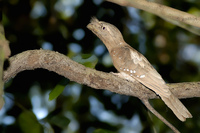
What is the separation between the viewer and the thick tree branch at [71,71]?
2.22 meters

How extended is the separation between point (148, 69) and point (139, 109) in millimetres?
1102

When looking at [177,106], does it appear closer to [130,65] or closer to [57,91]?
[130,65]

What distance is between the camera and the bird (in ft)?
8.52

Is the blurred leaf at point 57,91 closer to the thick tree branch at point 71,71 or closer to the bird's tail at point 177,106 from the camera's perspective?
the thick tree branch at point 71,71

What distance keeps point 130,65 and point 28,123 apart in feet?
4.30

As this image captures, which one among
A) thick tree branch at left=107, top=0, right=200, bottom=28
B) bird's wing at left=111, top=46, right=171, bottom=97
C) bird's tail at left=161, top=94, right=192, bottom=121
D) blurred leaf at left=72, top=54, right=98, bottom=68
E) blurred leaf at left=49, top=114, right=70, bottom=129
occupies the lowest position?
blurred leaf at left=49, top=114, right=70, bottom=129

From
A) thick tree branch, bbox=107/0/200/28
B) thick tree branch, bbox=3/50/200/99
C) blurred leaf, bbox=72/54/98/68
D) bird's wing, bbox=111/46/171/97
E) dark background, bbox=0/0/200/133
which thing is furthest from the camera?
dark background, bbox=0/0/200/133

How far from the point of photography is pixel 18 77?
148 inches

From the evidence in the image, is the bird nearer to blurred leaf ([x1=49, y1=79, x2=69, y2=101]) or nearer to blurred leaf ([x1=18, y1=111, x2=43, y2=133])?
blurred leaf ([x1=49, y1=79, x2=69, y2=101])

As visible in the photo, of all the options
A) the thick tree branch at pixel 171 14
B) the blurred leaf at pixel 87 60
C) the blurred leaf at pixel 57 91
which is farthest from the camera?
the blurred leaf at pixel 87 60

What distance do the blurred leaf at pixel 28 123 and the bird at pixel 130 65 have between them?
1.08 meters

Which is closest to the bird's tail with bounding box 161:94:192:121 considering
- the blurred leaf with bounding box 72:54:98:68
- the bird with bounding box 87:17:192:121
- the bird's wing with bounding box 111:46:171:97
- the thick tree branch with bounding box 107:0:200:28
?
the bird with bounding box 87:17:192:121

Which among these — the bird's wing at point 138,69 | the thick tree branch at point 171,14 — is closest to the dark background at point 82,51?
the bird's wing at point 138,69

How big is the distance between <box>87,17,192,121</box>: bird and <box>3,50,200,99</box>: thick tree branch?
0.47 feet
